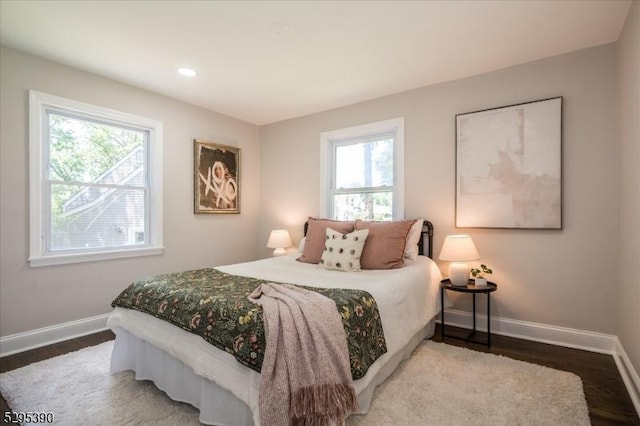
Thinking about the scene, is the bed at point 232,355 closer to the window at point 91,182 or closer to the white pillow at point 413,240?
the white pillow at point 413,240

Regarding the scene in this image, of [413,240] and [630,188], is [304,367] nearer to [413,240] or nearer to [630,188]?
[413,240]

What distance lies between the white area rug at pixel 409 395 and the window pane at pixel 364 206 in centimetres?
175

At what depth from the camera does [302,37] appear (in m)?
2.44

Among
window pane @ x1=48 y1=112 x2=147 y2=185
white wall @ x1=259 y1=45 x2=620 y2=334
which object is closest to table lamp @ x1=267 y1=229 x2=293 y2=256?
white wall @ x1=259 y1=45 x2=620 y2=334

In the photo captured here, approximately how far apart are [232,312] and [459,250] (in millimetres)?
2092

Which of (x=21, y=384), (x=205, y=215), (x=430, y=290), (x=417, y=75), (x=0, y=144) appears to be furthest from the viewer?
(x=205, y=215)

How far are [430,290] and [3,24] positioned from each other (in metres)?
3.94

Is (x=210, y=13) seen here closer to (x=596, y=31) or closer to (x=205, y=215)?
(x=205, y=215)

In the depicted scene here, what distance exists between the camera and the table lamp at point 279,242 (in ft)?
13.5

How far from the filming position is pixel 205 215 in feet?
13.4

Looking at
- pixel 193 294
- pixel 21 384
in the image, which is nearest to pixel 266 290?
pixel 193 294

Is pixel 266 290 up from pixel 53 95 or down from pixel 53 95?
down

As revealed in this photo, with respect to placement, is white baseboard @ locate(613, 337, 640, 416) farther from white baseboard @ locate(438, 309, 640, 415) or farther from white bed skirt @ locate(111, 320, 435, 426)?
white bed skirt @ locate(111, 320, 435, 426)

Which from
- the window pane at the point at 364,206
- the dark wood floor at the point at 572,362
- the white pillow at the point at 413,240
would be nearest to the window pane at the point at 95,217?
the dark wood floor at the point at 572,362
